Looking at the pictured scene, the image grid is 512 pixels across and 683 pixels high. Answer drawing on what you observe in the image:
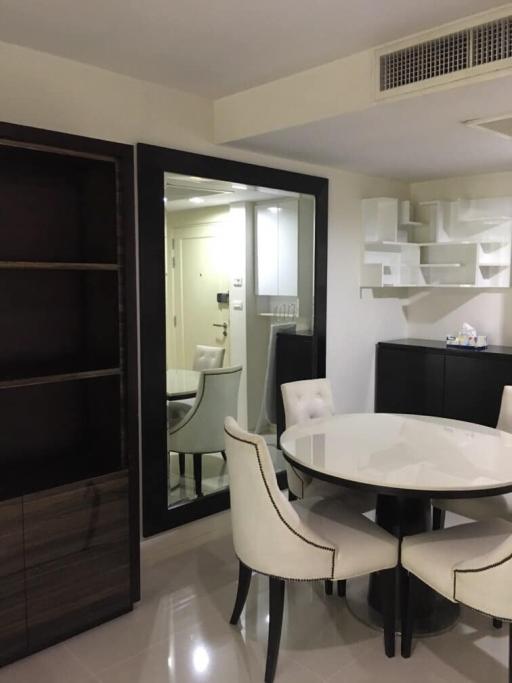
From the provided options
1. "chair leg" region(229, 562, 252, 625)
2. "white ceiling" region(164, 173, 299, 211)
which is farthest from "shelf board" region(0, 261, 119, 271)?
"chair leg" region(229, 562, 252, 625)

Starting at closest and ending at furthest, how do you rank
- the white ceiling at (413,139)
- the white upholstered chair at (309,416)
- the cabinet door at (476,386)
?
1. the white ceiling at (413,139)
2. the white upholstered chair at (309,416)
3. the cabinet door at (476,386)

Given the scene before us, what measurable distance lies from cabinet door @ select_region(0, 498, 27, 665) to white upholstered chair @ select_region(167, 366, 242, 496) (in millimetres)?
1320

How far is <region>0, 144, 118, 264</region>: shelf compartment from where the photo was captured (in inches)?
97.6

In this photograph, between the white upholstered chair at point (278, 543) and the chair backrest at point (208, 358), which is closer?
the white upholstered chair at point (278, 543)

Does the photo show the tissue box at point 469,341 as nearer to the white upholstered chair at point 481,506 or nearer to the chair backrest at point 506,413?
the chair backrest at point 506,413

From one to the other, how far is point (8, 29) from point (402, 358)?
3.30 m

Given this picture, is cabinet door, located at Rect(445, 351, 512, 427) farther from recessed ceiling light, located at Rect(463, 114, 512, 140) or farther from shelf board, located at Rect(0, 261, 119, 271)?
shelf board, located at Rect(0, 261, 119, 271)

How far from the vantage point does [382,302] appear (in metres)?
4.59

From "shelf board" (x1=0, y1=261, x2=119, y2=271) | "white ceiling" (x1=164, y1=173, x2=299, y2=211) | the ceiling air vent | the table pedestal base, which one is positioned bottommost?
the table pedestal base

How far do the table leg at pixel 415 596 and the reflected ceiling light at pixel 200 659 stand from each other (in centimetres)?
70

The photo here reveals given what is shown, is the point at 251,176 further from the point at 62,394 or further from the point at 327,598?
the point at 327,598

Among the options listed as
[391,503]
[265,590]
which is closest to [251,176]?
[391,503]

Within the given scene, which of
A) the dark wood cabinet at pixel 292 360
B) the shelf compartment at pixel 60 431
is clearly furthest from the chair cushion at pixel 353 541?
the dark wood cabinet at pixel 292 360

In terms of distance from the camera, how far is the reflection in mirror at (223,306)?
3.62 metres
